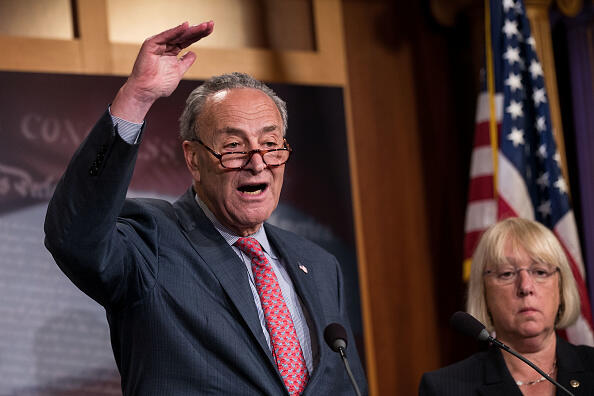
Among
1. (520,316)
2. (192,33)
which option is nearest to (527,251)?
(520,316)

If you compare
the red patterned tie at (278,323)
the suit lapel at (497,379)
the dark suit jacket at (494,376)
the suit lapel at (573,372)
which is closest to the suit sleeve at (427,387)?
the dark suit jacket at (494,376)

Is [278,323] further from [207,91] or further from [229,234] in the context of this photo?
[207,91]

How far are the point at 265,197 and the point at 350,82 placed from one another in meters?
2.36

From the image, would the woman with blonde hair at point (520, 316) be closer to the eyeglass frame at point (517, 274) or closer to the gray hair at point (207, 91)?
the eyeglass frame at point (517, 274)

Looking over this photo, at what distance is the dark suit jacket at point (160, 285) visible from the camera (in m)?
1.69

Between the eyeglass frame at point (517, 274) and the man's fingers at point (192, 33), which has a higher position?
the man's fingers at point (192, 33)

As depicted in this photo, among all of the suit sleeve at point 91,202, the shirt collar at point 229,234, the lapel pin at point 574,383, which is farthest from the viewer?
the lapel pin at point 574,383

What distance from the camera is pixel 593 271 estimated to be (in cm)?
430

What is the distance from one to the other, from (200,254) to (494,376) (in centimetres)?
113

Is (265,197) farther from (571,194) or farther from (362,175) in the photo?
(571,194)

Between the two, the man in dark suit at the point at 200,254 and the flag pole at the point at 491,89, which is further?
the flag pole at the point at 491,89

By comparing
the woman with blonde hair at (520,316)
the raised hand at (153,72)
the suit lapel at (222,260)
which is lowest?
the woman with blonde hair at (520,316)

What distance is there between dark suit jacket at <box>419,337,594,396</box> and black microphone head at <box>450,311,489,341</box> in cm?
53

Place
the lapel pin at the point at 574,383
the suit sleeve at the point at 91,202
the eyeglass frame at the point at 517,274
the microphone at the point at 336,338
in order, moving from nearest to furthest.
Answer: the suit sleeve at the point at 91,202 < the microphone at the point at 336,338 < the lapel pin at the point at 574,383 < the eyeglass frame at the point at 517,274
